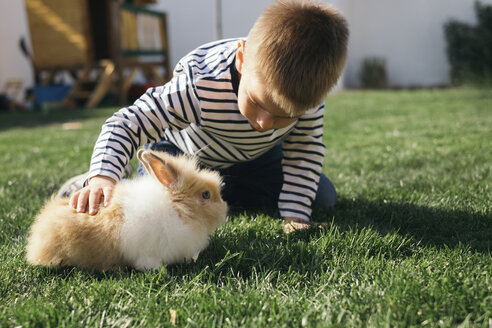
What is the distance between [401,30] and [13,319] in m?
13.2

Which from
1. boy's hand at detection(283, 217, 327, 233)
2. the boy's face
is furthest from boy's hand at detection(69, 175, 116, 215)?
boy's hand at detection(283, 217, 327, 233)

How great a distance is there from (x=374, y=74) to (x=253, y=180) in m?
10.8

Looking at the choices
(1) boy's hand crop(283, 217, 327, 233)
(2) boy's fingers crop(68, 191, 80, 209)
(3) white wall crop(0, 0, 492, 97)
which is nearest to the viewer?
(2) boy's fingers crop(68, 191, 80, 209)

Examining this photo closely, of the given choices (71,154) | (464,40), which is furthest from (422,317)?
(464,40)

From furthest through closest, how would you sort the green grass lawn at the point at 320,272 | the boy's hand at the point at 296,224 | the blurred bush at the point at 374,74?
the blurred bush at the point at 374,74, the boy's hand at the point at 296,224, the green grass lawn at the point at 320,272

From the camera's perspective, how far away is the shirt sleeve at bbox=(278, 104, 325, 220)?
2.23 metres

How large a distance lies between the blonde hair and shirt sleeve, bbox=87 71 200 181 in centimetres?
47

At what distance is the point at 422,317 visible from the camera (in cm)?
130

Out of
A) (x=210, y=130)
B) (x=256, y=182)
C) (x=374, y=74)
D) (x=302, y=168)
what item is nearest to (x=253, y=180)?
(x=256, y=182)

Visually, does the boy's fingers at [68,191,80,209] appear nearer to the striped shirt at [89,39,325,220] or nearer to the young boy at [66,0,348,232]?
the young boy at [66,0,348,232]

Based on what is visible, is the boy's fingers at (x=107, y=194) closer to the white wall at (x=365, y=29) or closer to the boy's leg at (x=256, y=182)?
the boy's leg at (x=256, y=182)

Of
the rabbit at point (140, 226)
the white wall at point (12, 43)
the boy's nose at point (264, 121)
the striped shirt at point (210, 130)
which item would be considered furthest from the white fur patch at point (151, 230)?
the white wall at point (12, 43)

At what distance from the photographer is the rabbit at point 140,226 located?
1.54 m

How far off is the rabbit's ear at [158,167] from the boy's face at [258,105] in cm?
38
